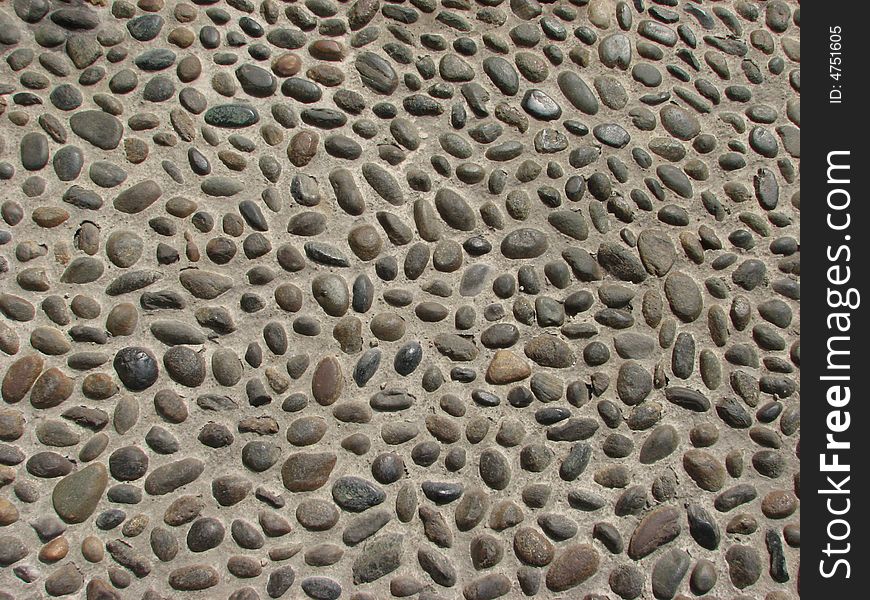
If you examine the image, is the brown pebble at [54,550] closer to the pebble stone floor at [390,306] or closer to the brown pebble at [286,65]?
the pebble stone floor at [390,306]

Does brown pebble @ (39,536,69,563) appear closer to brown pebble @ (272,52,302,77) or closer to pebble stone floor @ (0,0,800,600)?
pebble stone floor @ (0,0,800,600)

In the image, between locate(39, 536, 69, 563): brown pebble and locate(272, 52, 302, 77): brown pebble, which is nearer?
locate(39, 536, 69, 563): brown pebble

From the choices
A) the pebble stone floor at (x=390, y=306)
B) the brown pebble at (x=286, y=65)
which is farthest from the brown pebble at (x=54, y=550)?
the brown pebble at (x=286, y=65)

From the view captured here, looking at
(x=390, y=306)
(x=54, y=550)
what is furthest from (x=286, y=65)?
(x=54, y=550)

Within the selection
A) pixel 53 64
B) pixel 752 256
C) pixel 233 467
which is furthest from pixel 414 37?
pixel 233 467

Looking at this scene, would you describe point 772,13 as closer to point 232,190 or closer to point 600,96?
point 600,96

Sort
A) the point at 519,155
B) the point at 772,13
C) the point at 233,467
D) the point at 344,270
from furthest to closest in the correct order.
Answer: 1. the point at 772,13
2. the point at 519,155
3. the point at 344,270
4. the point at 233,467

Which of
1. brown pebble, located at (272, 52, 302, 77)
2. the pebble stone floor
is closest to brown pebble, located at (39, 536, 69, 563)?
the pebble stone floor

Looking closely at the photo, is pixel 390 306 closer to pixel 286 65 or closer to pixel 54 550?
pixel 286 65

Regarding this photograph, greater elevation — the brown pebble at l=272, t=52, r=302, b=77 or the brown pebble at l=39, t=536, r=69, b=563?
the brown pebble at l=272, t=52, r=302, b=77
